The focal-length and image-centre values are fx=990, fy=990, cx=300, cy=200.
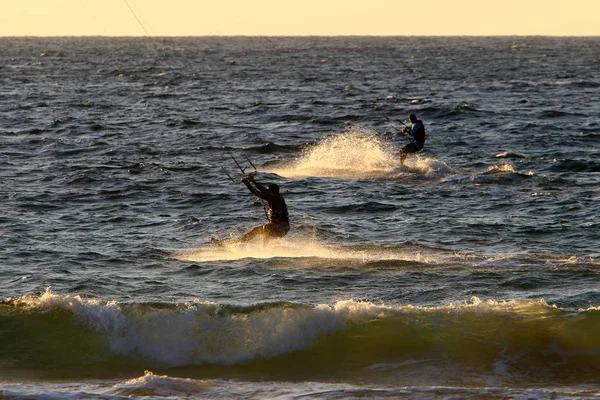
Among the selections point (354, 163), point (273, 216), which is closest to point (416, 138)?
point (354, 163)

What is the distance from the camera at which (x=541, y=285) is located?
16.9 m

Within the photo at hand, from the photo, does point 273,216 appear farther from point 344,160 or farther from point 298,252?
point 344,160

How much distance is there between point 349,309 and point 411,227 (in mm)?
6241

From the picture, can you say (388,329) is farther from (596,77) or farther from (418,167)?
(596,77)

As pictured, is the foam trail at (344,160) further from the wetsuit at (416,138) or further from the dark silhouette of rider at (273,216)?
the dark silhouette of rider at (273,216)

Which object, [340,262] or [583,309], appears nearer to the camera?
[583,309]

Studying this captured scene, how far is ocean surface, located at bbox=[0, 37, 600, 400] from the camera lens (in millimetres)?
14094

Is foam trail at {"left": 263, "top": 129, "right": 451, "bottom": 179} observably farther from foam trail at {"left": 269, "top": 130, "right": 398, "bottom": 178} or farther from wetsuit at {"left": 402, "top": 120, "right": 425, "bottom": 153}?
wetsuit at {"left": 402, "top": 120, "right": 425, "bottom": 153}

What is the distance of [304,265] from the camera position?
18.3m

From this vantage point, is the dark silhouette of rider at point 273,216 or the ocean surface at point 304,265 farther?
the dark silhouette of rider at point 273,216

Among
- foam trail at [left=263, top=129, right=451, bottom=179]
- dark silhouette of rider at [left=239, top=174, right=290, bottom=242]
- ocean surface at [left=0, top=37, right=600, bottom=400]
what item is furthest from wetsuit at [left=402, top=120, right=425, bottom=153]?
dark silhouette of rider at [left=239, top=174, right=290, bottom=242]

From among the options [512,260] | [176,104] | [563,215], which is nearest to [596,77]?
[176,104]

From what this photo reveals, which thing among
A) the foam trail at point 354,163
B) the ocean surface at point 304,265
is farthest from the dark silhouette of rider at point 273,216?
the foam trail at point 354,163

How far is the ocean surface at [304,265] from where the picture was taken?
14.1m
